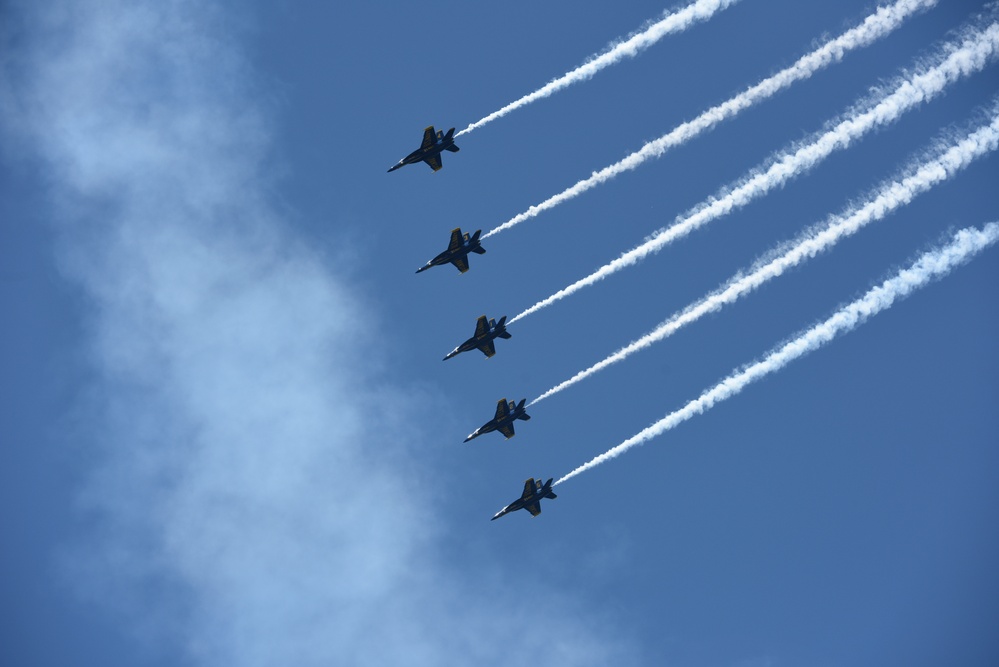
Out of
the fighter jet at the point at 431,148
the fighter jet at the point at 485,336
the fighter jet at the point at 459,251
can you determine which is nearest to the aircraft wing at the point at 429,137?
the fighter jet at the point at 431,148

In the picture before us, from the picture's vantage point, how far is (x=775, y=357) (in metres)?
50.8

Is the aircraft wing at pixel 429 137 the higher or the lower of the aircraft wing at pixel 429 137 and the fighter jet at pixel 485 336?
the higher

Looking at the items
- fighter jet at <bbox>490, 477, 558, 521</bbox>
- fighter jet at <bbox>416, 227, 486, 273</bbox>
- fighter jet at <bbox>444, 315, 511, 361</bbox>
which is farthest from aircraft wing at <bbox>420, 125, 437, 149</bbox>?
fighter jet at <bbox>490, 477, 558, 521</bbox>

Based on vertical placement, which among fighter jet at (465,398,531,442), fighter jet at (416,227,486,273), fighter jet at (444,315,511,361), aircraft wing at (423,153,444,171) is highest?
aircraft wing at (423,153,444,171)

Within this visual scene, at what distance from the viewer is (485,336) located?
2485 inches

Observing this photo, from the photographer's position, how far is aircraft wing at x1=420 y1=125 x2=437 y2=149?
6169 centimetres

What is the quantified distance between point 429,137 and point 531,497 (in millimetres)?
21367

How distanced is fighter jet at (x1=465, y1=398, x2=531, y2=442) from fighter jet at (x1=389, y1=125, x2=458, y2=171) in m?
14.3

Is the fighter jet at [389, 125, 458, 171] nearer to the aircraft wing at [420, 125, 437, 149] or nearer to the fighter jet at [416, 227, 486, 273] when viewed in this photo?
the aircraft wing at [420, 125, 437, 149]

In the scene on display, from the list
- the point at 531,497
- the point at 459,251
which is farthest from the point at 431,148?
the point at 531,497

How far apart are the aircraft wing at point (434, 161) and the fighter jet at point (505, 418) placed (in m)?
13.8

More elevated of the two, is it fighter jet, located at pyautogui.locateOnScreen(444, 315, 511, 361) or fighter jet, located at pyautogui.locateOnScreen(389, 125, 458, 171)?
fighter jet, located at pyautogui.locateOnScreen(389, 125, 458, 171)

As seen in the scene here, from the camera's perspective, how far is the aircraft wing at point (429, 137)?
202 ft

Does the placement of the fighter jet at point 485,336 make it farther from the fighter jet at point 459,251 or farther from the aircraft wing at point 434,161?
the aircraft wing at point 434,161
